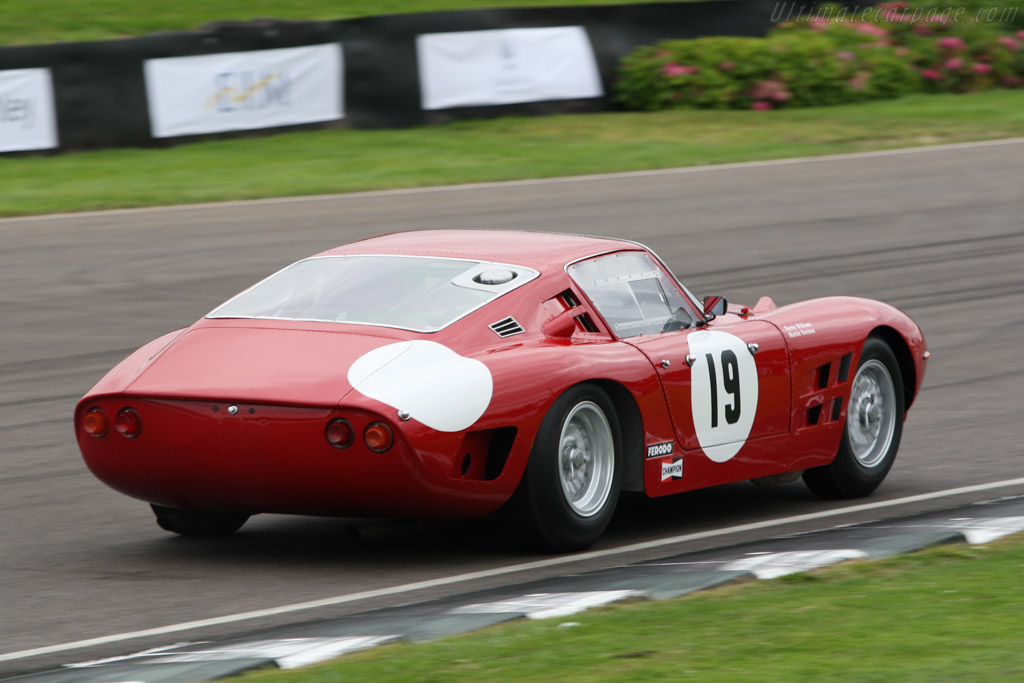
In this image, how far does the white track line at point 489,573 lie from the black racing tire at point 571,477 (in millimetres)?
107

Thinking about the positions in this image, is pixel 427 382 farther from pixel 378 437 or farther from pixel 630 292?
pixel 630 292

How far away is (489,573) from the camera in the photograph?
246 inches

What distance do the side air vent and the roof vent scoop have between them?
0.72 feet

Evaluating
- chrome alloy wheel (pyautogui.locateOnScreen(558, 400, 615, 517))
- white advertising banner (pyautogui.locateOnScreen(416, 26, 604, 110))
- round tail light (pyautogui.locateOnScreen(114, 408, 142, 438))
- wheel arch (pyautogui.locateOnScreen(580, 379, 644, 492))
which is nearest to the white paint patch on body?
chrome alloy wheel (pyautogui.locateOnScreen(558, 400, 615, 517))

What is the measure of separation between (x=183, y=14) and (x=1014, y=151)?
14.3 m

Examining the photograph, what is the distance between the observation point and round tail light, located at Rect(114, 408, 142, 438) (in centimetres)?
632

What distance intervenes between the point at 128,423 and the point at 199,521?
88cm

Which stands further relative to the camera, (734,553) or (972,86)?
(972,86)

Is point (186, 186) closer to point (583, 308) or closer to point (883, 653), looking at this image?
point (583, 308)

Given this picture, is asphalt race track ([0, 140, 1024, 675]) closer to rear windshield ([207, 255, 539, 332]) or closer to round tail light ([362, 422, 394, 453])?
round tail light ([362, 422, 394, 453])

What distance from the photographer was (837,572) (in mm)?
5844

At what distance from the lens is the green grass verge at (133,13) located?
26.3 m

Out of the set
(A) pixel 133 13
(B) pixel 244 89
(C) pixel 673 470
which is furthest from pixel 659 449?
(A) pixel 133 13

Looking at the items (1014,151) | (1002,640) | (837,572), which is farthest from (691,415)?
(1014,151)
